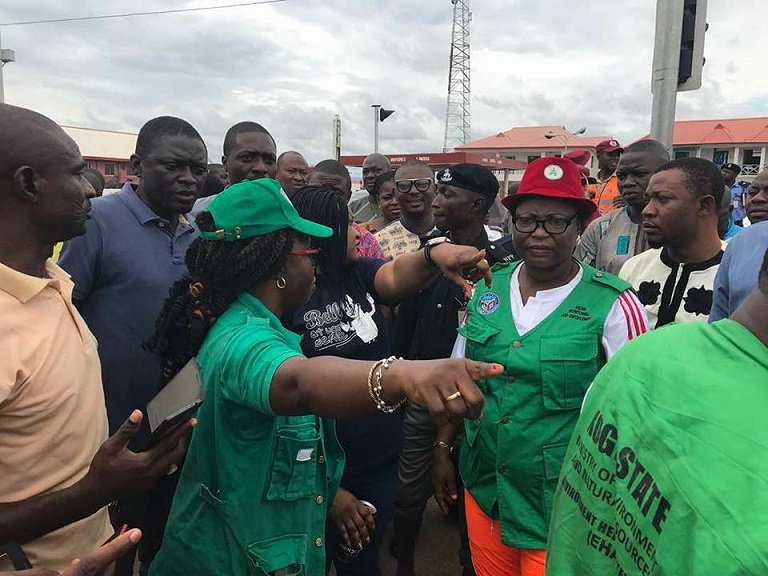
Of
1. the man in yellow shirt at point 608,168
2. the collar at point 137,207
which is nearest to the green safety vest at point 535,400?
the collar at point 137,207

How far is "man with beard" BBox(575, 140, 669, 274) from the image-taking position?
384cm

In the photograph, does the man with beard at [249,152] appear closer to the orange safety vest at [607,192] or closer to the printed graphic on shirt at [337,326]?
the printed graphic on shirt at [337,326]

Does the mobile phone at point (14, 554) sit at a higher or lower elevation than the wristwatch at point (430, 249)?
lower

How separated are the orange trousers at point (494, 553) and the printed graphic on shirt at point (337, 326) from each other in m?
0.82

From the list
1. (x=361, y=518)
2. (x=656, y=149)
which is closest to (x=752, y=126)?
(x=656, y=149)

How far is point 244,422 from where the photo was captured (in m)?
1.57

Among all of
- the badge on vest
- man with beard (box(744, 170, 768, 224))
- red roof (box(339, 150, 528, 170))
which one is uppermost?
red roof (box(339, 150, 528, 170))

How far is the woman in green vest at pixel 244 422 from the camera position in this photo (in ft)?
5.16

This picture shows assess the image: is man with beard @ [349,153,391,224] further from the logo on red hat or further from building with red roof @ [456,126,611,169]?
building with red roof @ [456,126,611,169]

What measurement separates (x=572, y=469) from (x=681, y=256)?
1.86 meters

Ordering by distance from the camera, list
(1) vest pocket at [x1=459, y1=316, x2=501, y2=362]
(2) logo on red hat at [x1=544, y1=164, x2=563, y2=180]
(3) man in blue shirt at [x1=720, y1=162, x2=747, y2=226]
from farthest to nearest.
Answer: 1. (3) man in blue shirt at [x1=720, y1=162, x2=747, y2=226]
2. (2) logo on red hat at [x1=544, y1=164, x2=563, y2=180]
3. (1) vest pocket at [x1=459, y1=316, x2=501, y2=362]

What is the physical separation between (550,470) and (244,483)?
3.66ft

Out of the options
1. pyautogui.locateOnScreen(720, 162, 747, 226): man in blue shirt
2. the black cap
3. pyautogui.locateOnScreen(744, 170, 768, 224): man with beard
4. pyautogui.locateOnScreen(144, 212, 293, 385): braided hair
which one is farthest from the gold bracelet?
pyautogui.locateOnScreen(720, 162, 747, 226): man in blue shirt

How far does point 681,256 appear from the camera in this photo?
2.66 meters
